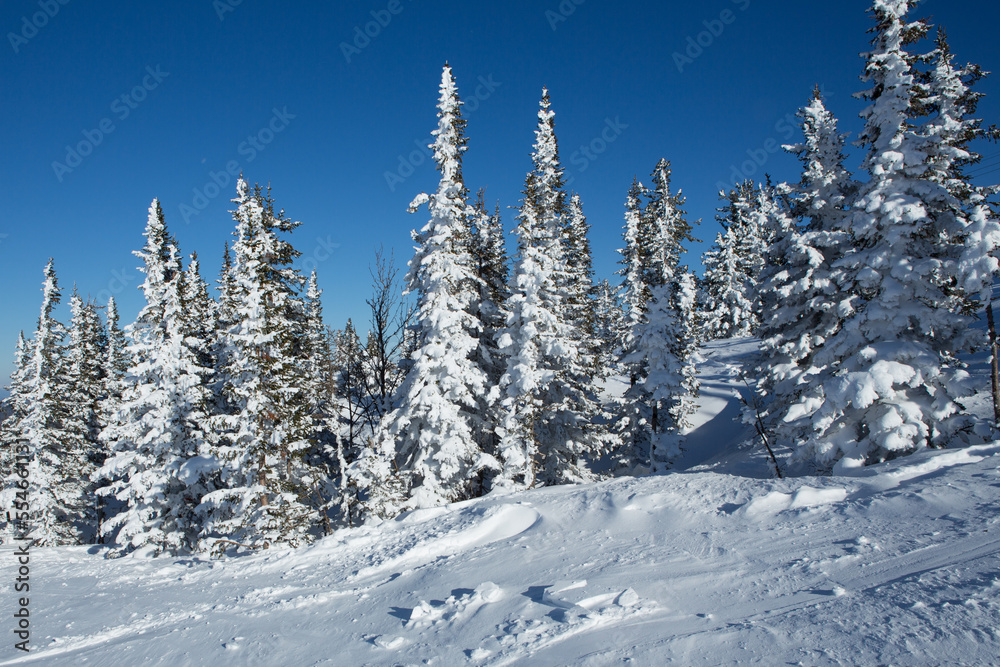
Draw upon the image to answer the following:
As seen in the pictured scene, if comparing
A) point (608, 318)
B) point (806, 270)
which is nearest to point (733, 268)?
point (608, 318)

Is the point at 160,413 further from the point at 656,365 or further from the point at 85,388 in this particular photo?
the point at 656,365

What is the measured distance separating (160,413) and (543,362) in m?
16.3

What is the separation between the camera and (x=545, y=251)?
2117 cm

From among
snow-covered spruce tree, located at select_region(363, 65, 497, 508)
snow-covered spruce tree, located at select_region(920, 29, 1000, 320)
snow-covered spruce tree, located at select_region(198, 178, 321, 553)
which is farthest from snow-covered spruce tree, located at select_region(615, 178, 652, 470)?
snow-covered spruce tree, located at select_region(198, 178, 321, 553)

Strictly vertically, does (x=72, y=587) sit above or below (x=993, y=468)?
above

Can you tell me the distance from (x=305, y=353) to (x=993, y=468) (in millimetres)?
21105

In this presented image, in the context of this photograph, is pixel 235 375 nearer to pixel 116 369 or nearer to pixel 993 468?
pixel 993 468

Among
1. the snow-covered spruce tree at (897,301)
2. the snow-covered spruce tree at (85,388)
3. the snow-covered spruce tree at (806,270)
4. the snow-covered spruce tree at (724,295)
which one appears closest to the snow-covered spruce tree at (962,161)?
the snow-covered spruce tree at (897,301)

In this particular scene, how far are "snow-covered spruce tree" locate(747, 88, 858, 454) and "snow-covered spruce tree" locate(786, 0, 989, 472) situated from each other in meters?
2.47

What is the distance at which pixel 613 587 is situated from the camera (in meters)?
7.18

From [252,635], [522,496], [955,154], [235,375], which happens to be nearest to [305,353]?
[235,375]

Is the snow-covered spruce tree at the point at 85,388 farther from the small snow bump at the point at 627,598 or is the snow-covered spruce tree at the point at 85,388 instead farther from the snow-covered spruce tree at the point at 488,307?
the small snow bump at the point at 627,598

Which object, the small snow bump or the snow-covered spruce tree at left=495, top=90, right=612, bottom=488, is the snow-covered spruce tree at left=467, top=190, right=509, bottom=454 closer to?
the snow-covered spruce tree at left=495, top=90, right=612, bottom=488

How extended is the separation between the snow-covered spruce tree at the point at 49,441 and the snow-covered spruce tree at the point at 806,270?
3379 centimetres
